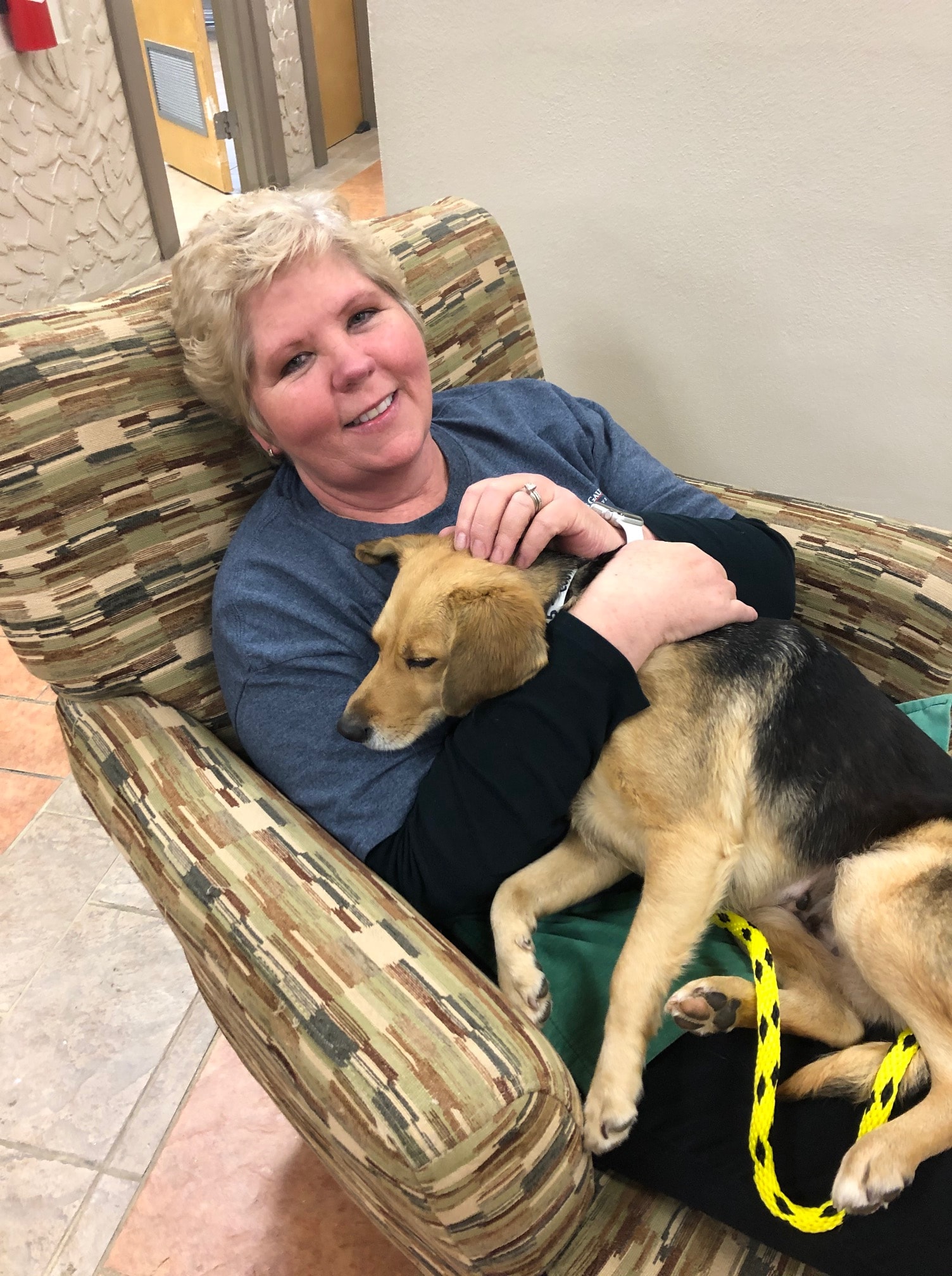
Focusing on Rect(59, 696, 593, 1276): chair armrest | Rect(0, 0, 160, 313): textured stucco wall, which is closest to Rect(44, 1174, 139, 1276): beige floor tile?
Rect(59, 696, 593, 1276): chair armrest

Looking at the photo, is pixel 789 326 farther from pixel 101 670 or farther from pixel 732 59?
pixel 101 670

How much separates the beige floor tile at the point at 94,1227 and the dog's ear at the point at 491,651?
137 centimetres

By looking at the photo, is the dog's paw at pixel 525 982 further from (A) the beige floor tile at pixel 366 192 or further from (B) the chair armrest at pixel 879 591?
(A) the beige floor tile at pixel 366 192

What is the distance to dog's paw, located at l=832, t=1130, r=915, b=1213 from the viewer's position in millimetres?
1046

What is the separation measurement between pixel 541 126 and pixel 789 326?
0.93 metres

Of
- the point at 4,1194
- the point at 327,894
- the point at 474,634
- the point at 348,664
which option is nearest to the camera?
the point at 327,894

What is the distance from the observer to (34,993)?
7.06 feet

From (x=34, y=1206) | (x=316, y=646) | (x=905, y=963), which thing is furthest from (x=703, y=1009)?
(x=34, y=1206)

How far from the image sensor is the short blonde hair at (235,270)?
140cm

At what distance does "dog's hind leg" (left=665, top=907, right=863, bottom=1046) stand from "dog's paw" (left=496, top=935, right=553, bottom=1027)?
0.62ft

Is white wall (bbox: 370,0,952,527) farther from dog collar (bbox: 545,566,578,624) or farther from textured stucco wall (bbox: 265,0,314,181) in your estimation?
textured stucco wall (bbox: 265,0,314,181)

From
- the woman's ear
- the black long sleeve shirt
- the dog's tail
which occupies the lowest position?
the dog's tail

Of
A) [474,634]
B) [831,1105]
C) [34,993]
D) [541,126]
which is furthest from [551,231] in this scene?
[34,993]

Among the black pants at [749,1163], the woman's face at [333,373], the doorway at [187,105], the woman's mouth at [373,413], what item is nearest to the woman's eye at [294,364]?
the woman's face at [333,373]
